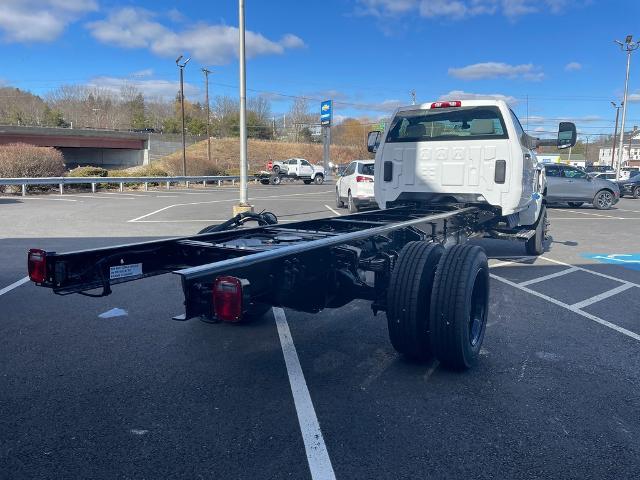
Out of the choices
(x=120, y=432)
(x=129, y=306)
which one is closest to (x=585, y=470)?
(x=120, y=432)

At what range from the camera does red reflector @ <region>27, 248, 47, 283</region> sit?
13.0 feet

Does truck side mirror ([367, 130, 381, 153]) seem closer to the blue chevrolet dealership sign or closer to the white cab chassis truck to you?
the white cab chassis truck

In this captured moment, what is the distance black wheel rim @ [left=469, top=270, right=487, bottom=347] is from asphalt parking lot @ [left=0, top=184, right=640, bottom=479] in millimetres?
236

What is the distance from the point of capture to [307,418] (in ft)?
11.8

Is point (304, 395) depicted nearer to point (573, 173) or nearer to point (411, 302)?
point (411, 302)

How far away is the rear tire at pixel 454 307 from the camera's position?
411 cm

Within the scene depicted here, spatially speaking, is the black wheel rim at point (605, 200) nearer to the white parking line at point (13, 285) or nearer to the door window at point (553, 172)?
the door window at point (553, 172)

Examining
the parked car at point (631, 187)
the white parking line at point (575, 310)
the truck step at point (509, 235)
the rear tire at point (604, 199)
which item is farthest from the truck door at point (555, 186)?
the white parking line at point (575, 310)

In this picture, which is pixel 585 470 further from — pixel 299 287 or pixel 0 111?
pixel 0 111

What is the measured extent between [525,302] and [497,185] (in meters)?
1.89

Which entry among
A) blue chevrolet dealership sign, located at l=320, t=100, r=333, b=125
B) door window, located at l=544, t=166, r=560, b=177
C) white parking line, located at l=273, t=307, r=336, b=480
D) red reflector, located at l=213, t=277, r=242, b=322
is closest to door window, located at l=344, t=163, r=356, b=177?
door window, located at l=544, t=166, r=560, b=177

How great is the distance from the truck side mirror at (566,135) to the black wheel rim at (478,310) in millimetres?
4491

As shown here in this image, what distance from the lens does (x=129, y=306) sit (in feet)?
20.6

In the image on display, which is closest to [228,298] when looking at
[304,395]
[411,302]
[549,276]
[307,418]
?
[307,418]
